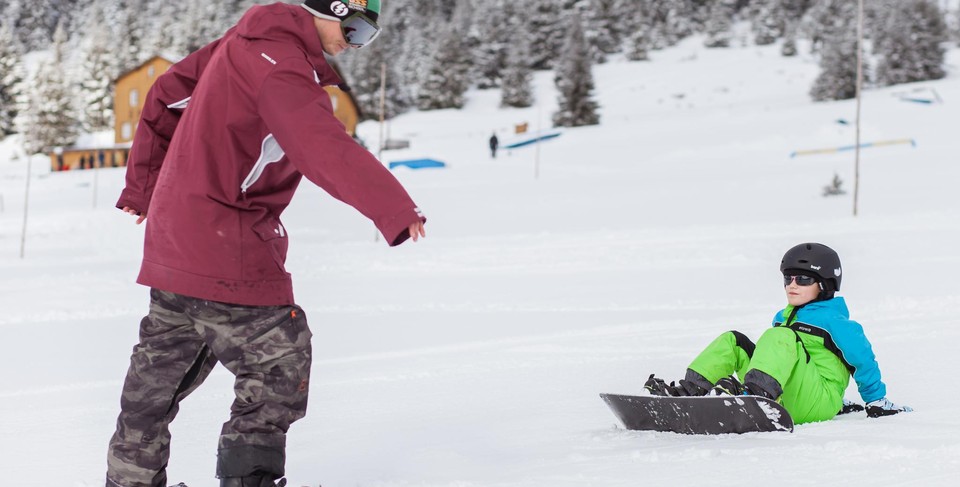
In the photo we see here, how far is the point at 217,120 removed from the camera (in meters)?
2.48

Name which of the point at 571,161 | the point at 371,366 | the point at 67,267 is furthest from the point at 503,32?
the point at 371,366

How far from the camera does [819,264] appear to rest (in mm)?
4008

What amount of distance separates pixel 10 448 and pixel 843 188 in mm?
19668

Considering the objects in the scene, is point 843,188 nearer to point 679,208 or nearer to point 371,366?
point 679,208

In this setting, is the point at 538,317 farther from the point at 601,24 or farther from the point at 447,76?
the point at 601,24

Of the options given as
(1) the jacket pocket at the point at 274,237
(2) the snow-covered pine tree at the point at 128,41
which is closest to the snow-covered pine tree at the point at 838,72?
(1) the jacket pocket at the point at 274,237

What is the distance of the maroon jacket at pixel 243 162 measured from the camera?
2346 mm

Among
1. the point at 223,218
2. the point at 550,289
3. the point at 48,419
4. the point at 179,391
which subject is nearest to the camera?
the point at 223,218

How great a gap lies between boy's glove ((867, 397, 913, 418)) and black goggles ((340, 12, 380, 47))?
8.86 feet

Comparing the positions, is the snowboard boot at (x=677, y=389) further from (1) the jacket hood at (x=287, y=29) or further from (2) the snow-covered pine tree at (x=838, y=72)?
(2) the snow-covered pine tree at (x=838, y=72)

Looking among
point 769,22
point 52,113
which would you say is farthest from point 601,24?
point 52,113

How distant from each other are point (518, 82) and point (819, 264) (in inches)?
1990

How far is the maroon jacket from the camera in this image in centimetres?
235

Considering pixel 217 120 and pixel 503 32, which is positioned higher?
pixel 503 32
